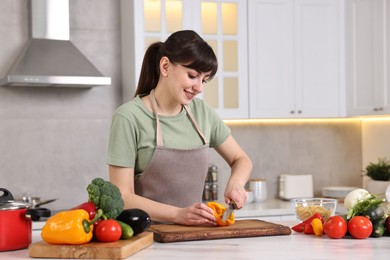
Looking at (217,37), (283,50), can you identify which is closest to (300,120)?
(283,50)

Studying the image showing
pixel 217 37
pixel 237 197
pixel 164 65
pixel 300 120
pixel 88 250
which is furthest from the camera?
pixel 300 120

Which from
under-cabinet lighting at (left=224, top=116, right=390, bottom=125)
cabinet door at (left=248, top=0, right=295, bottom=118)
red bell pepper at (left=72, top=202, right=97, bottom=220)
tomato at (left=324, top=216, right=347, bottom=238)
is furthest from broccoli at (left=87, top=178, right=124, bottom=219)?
under-cabinet lighting at (left=224, top=116, right=390, bottom=125)

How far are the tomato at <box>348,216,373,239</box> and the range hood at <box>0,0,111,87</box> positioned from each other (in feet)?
8.09

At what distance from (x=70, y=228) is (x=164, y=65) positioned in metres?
0.89

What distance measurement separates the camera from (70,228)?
78.6 inches

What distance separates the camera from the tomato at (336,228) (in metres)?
2.30

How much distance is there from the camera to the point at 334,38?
16.5 feet

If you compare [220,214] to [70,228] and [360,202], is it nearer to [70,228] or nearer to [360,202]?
[360,202]

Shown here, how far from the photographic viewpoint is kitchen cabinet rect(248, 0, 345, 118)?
4.82 metres

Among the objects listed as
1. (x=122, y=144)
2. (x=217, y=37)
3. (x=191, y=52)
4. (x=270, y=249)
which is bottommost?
(x=270, y=249)

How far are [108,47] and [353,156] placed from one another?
2.13 m

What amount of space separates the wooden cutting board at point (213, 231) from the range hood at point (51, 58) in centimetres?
211

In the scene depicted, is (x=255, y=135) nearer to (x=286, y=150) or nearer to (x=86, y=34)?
(x=286, y=150)

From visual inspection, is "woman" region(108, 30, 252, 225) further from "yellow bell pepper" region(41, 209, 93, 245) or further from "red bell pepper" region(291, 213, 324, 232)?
"yellow bell pepper" region(41, 209, 93, 245)
